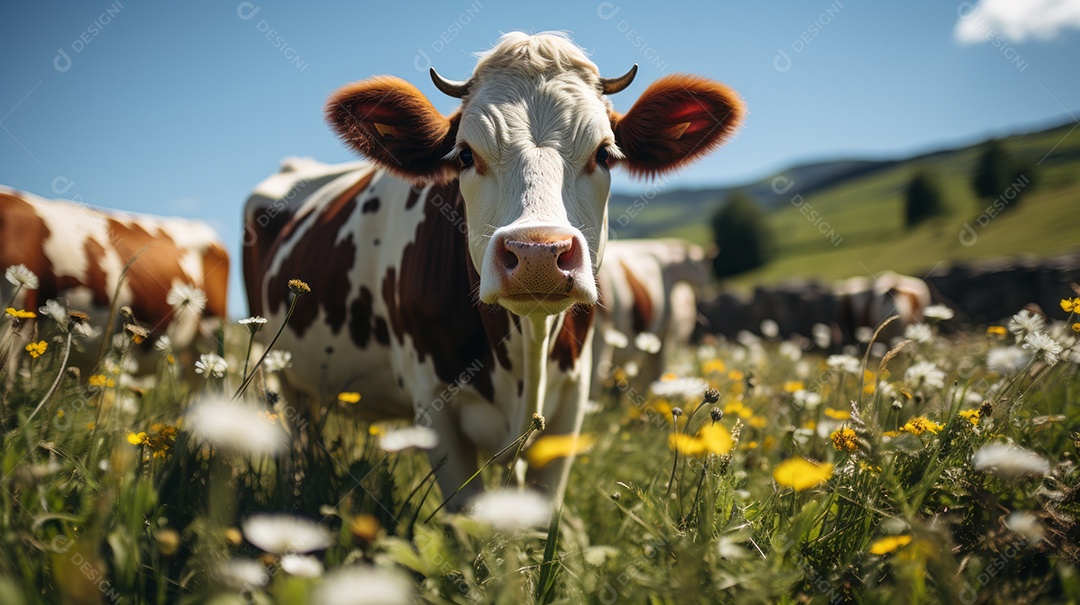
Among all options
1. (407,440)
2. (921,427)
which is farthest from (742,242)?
(407,440)

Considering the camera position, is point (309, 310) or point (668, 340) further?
point (668, 340)

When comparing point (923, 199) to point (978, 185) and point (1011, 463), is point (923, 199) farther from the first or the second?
point (1011, 463)

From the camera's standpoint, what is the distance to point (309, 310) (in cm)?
380

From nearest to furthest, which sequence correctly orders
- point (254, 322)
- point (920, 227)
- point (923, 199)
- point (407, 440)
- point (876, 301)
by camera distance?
point (407, 440)
point (254, 322)
point (876, 301)
point (920, 227)
point (923, 199)

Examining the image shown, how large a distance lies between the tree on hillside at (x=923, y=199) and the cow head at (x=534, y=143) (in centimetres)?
7255

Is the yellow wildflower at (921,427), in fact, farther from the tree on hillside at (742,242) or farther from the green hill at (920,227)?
the tree on hillside at (742,242)

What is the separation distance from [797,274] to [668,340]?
2042 inches

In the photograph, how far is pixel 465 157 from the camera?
2.63 m

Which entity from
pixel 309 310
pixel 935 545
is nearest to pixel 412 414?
pixel 309 310

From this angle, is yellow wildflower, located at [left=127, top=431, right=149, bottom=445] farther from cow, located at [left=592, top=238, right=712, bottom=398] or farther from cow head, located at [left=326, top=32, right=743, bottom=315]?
cow, located at [left=592, top=238, right=712, bottom=398]

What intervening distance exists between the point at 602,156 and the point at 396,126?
951 millimetres

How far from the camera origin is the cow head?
210cm

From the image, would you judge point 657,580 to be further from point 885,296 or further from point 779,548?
point 885,296

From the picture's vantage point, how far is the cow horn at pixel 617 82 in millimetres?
2818
